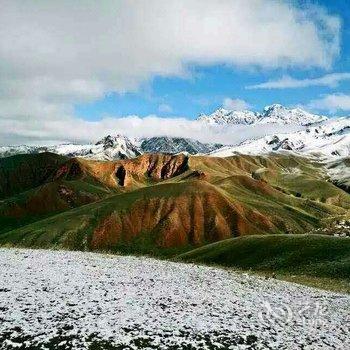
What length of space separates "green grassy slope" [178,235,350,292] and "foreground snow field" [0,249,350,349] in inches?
343

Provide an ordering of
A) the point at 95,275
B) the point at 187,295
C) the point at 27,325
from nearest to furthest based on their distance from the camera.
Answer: the point at 27,325 < the point at 187,295 < the point at 95,275

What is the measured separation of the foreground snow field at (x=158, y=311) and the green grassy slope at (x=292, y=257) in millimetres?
8718

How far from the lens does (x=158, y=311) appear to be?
29.8 meters

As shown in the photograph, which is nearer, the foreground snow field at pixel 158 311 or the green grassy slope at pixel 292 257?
the foreground snow field at pixel 158 311

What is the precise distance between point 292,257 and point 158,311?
3601 cm

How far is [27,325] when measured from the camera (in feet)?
82.5

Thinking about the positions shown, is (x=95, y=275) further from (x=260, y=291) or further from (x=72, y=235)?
(x=72, y=235)

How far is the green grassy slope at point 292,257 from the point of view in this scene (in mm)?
52822

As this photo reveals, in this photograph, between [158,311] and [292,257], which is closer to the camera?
[158,311]

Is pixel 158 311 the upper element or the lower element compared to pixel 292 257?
lower

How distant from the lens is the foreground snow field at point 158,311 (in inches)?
949

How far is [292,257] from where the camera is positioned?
62.0 metres

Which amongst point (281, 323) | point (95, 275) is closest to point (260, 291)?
point (281, 323)

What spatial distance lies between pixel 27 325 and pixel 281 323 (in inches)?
565
